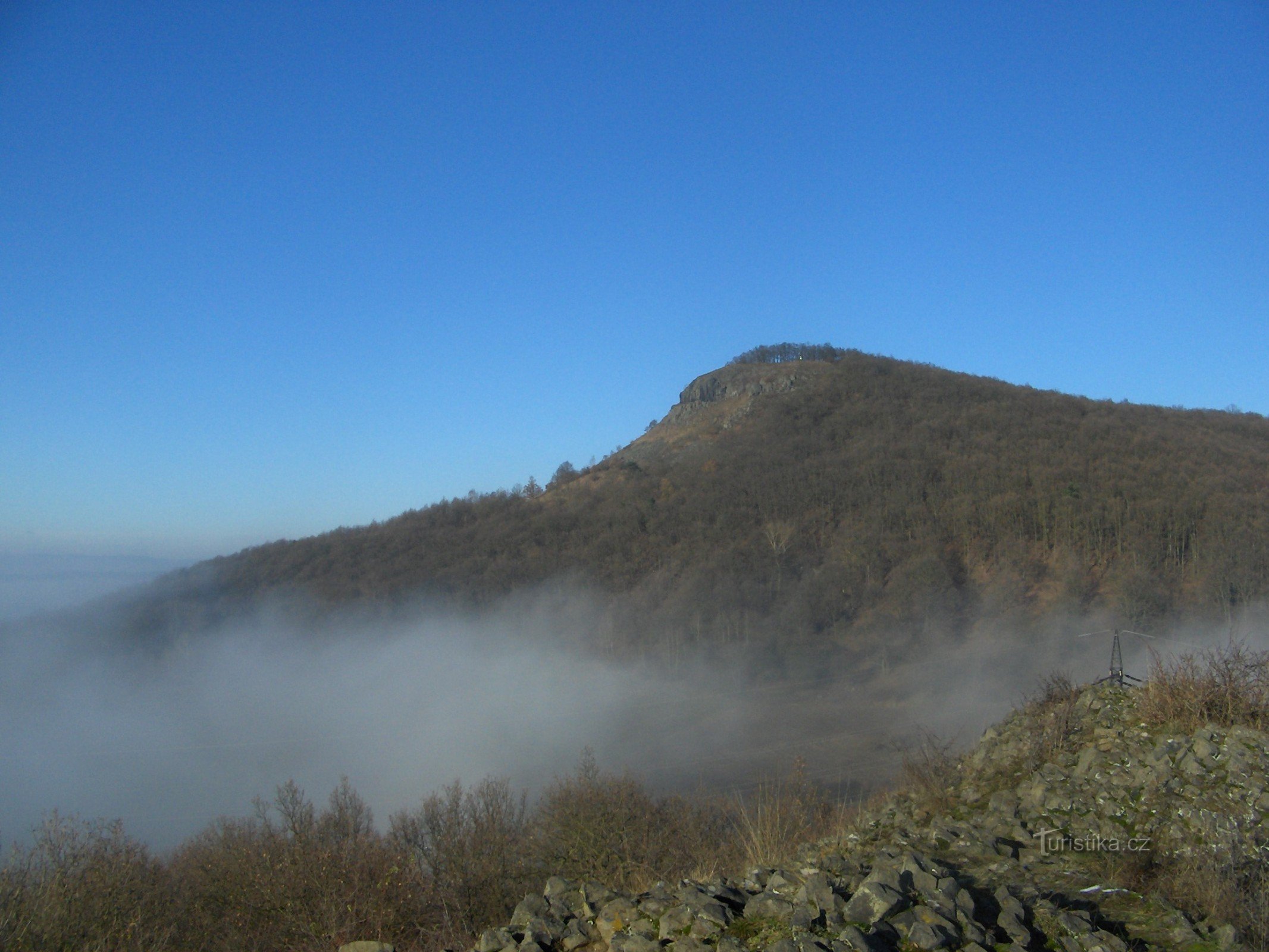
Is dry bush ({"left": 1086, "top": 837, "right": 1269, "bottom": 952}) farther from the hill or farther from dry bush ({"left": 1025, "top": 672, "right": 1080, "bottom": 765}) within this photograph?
dry bush ({"left": 1025, "top": 672, "right": 1080, "bottom": 765})

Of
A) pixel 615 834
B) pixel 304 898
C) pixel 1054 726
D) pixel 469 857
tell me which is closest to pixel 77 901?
pixel 304 898

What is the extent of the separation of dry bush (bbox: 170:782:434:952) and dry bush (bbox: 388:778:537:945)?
433mm

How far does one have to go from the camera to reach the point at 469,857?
37.9ft

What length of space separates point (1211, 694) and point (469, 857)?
10093 mm

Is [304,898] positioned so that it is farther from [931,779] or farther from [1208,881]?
[1208,881]

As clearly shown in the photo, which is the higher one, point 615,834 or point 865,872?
point 865,872

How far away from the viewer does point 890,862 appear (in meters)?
5.73

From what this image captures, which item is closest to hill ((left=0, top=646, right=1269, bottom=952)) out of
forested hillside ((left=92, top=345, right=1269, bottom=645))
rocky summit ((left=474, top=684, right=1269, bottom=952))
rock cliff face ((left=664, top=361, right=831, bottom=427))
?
rocky summit ((left=474, top=684, right=1269, bottom=952))

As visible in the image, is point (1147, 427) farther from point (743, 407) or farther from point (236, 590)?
point (236, 590)

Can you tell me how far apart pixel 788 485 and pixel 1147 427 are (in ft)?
104

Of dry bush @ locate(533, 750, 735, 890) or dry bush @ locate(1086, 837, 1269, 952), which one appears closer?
dry bush @ locate(1086, 837, 1269, 952)

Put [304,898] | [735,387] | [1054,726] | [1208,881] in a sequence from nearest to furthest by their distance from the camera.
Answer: [1208,881]
[304,898]
[1054,726]
[735,387]

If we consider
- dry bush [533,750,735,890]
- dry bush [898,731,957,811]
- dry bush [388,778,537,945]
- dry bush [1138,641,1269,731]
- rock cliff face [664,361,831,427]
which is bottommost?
dry bush [533,750,735,890]

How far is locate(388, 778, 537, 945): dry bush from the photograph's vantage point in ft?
31.6
